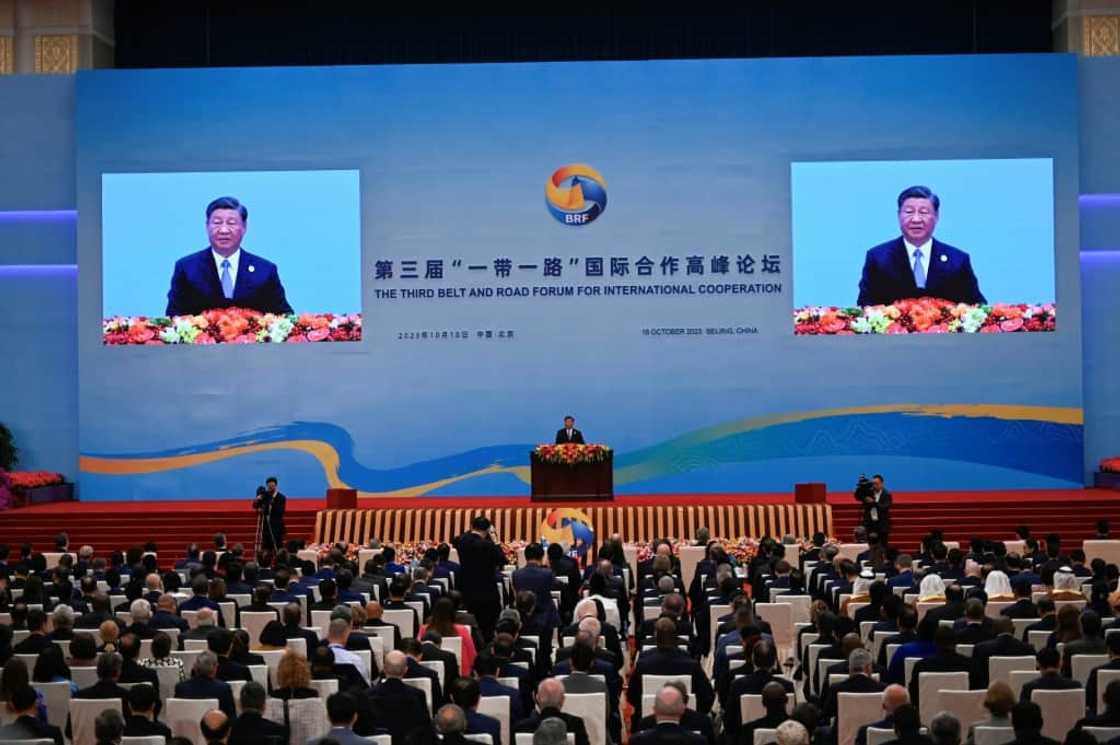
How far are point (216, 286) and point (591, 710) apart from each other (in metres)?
14.2

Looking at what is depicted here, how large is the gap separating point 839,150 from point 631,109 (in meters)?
2.67

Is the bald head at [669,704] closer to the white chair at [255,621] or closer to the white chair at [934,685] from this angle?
the white chair at [934,685]

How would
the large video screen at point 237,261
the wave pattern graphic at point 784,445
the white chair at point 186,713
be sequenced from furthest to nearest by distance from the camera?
the large video screen at point 237,261
the wave pattern graphic at point 784,445
the white chair at point 186,713

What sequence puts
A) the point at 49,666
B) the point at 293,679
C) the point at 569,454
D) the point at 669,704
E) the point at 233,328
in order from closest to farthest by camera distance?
the point at 669,704
the point at 293,679
the point at 49,666
the point at 569,454
the point at 233,328

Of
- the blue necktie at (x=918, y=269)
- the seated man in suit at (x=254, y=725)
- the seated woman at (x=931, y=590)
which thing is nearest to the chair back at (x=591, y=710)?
the seated man in suit at (x=254, y=725)

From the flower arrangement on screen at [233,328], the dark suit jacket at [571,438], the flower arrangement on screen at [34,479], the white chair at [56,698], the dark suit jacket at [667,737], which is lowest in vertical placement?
the white chair at [56,698]

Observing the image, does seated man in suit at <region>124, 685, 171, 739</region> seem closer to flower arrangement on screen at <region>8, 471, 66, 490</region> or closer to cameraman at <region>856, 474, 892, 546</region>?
cameraman at <region>856, 474, 892, 546</region>

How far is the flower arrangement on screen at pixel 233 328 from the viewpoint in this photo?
20.5 meters

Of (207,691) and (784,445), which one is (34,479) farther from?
(207,691)

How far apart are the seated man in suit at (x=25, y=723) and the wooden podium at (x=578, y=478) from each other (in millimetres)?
11110

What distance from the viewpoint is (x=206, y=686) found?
7.32 meters

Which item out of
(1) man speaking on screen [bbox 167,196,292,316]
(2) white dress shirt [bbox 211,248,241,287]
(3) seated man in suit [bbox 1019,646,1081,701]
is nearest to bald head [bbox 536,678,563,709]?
(3) seated man in suit [bbox 1019,646,1081,701]

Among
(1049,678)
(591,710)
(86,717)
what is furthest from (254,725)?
(1049,678)

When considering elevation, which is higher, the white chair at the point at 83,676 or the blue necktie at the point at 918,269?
the blue necktie at the point at 918,269
